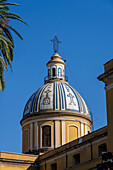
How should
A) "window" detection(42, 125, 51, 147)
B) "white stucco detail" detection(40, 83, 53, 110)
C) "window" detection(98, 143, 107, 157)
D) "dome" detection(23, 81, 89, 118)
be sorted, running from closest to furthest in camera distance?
"window" detection(98, 143, 107, 157) < "window" detection(42, 125, 51, 147) < "dome" detection(23, 81, 89, 118) < "white stucco detail" detection(40, 83, 53, 110)

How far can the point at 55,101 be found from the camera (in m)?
52.2

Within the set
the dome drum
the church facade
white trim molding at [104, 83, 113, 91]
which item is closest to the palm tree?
white trim molding at [104, 83, 113, 91]

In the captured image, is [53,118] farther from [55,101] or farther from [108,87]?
[108,87]

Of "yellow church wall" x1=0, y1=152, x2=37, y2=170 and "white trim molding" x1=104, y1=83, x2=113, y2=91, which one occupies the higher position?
"white trim molding" x1=104, y1=83, x2=113, y2=91

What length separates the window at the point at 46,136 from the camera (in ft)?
165

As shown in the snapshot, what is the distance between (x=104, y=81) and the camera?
3428cm

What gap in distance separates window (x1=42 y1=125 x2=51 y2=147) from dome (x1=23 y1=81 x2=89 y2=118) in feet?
6.73

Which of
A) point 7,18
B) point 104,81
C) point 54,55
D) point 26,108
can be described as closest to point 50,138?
point 26,108

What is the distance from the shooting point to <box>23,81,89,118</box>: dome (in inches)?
2040

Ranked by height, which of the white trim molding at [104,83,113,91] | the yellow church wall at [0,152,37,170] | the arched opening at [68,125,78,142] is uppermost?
the arched opening at [68,125,78,142]

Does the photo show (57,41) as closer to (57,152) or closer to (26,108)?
(26,108)

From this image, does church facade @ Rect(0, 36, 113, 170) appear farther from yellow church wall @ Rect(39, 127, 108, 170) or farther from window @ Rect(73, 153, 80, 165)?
window @ Rect(73, 153, 80, 165)

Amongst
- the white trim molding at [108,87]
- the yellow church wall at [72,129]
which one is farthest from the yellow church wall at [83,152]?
the yellow church wall at [72,129]

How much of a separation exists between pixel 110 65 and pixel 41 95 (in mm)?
Answer: 20244
